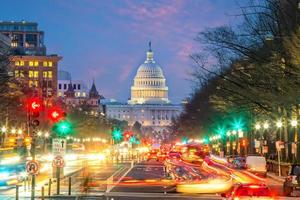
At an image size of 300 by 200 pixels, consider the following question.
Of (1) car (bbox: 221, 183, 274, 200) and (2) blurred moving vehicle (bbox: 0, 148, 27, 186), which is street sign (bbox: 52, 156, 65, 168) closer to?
(2) blurred moving vehicle (bbox: 0, 148, 27, 186)

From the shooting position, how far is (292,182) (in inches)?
1663

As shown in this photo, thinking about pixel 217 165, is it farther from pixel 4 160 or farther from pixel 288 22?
pixel 4 160

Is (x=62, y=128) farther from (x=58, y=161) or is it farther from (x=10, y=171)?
(x=10, y=171)

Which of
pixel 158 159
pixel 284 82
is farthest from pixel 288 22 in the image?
pixel 158 159

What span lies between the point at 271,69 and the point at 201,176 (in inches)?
298

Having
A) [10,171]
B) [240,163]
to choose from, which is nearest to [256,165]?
[240,163]

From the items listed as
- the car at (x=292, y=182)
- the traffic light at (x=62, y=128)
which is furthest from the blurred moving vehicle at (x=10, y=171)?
the car at (x=292, y=182)

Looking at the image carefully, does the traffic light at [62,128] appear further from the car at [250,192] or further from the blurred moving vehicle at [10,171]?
the car at [250,192]

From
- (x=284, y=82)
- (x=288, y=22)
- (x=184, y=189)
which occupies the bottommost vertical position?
(x=184, y=189)

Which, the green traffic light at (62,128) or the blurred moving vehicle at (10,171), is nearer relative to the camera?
the green traffic light at (62,128)

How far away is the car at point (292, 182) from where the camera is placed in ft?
137

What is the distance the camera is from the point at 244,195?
2425cm

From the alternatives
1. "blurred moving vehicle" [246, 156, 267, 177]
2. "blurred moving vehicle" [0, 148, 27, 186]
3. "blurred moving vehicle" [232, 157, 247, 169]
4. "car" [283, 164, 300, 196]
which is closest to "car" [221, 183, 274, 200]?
"car" [283, 164, 300, 196]

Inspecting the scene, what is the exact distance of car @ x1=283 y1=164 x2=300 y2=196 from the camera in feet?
137
